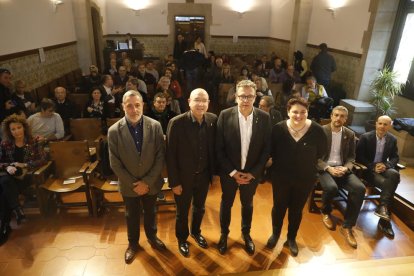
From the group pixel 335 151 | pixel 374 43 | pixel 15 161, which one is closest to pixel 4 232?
pixel 15 161

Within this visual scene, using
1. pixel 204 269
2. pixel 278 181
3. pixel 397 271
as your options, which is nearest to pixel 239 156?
pixel 278 181

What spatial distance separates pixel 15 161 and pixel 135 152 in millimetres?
1711

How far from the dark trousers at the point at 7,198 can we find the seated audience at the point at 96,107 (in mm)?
1615

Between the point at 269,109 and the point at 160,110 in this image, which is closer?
the point at 160,110

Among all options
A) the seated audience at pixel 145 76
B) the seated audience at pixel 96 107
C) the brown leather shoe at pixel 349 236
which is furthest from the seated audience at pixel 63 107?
the brown leather shoe at pixel 349 236

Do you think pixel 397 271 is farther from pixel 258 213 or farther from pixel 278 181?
pixel 258 213

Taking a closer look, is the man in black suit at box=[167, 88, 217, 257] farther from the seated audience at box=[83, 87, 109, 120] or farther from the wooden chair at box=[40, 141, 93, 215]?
the seated audience at box=[83, 87, 109, 120]

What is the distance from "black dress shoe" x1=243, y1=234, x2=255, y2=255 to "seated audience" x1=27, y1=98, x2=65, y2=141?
2.66 meters

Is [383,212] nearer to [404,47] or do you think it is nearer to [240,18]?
[404,47]

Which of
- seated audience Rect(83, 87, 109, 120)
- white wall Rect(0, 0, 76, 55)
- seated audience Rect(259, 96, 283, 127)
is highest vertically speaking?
white wall Rect(0, 0, 76, 55)

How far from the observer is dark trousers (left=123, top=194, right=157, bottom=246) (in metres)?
Result: 2.56

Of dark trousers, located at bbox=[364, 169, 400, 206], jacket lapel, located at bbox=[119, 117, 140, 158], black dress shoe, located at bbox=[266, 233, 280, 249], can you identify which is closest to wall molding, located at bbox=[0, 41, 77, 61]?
jacket lapel, located at bbox=[119, 117, 140, 158]

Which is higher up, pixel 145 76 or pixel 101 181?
pixel 145 76

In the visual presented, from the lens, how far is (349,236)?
3.00 m
